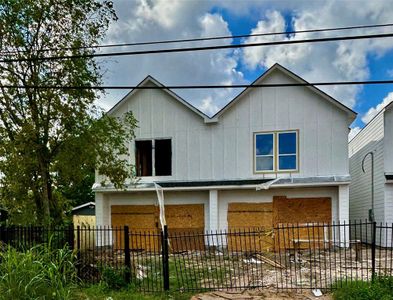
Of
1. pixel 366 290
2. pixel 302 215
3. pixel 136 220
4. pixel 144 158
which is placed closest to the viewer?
pixel 366 290

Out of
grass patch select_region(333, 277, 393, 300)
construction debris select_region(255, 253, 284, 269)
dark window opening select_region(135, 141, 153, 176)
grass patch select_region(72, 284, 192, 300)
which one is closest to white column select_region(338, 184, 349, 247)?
construction debris select_region(255, 253, 284, 269)

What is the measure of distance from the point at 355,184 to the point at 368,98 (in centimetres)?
460

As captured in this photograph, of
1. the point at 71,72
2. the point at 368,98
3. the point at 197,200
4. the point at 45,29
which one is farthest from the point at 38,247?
the point at 368,98

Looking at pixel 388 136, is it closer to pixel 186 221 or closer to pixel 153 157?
pixel 186 221

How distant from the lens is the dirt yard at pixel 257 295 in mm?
7941

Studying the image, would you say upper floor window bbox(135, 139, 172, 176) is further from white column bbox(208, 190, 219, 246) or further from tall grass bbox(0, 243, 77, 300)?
tall grass bbox(0, 243, 77, 300)

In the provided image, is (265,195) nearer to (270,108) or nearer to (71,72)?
(270,108)

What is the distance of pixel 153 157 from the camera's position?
17828mm

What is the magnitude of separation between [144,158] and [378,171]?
10121mm

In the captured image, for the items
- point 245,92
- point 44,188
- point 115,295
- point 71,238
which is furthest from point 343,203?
point 44,188

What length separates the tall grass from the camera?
7.21 metres

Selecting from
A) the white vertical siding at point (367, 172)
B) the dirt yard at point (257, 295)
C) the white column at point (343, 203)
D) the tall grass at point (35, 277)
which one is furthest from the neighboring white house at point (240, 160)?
the tall grass at point (35, 277)

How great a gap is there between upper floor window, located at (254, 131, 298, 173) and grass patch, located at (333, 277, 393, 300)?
8.41 m

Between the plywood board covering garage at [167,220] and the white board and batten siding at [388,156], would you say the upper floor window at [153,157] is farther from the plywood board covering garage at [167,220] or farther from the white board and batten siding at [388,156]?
the white board and batten siding at [388,156]
